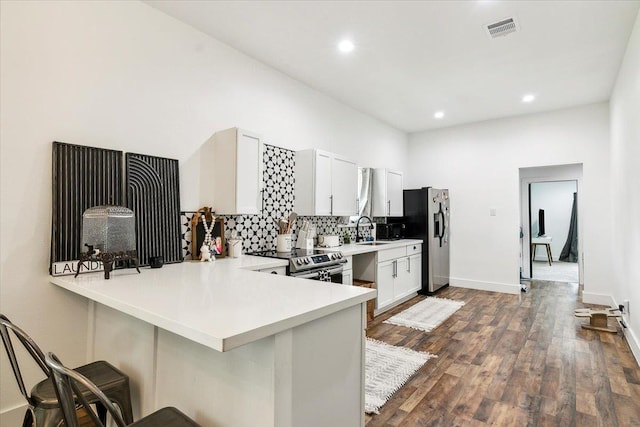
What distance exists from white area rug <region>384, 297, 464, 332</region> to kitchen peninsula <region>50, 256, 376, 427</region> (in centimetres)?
250

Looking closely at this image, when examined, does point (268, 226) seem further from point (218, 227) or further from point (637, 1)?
point (637, 1)

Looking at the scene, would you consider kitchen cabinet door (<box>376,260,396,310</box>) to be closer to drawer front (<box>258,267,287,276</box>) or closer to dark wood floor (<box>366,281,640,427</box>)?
dark wood floor (<box>366,281,640,427</box>)

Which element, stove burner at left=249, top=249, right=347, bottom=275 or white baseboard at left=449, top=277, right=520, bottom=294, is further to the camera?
white baseboard at left=449, top=277, right=520, bottom=294

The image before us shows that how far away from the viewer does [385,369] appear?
9.14 ft

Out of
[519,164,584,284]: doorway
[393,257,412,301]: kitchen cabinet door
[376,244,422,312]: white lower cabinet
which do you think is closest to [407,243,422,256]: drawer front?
[376,244,422,312]: white lower cabinet

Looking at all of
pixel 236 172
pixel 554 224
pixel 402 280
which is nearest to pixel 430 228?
pixel 402 280

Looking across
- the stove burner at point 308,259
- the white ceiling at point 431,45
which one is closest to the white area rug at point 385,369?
the stove burner at point 308,259

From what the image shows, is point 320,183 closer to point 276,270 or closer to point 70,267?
point 276,270

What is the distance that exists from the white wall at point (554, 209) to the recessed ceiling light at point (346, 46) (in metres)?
7.86

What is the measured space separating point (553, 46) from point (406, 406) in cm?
349

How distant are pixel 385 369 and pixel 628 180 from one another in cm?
300

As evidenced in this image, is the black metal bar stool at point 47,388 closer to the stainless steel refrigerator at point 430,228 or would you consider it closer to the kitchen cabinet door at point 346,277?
the kitchen cabinet door at point 346,277

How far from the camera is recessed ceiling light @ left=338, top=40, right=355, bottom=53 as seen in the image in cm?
317

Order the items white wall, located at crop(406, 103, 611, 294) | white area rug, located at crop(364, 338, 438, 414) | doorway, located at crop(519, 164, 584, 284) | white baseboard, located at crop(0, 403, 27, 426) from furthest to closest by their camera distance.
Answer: doorway, located at crop(519, 164, 584, 284) < white wall, located at crop(406, 103, 611, 294) < white area rug, located at crop(364, 338, 438, 414) < white baseboard, located at crop(0, 403, 27, 426)
